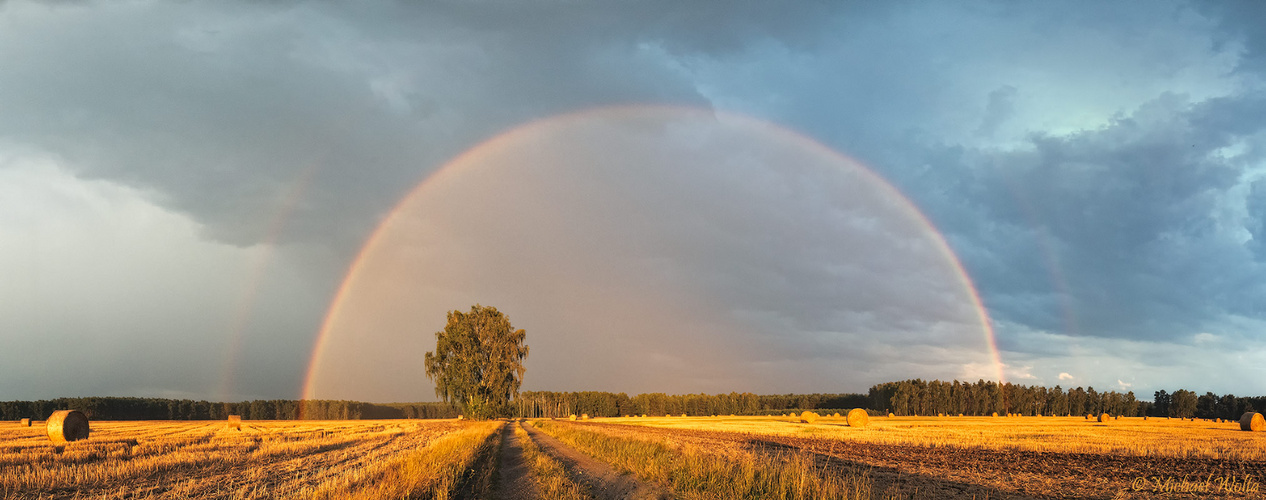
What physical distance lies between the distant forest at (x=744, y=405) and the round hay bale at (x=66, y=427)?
92042 millimetres

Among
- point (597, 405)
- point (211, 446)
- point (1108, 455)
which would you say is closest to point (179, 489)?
point (211, 446)

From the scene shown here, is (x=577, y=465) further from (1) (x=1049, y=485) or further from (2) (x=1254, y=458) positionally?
(2) (x=1254, y=458)

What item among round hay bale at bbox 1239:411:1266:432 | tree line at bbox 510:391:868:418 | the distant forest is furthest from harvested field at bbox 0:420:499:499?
tree line at bbox 510:391:868:418

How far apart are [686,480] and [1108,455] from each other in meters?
20.1

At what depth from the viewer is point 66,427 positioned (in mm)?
35656

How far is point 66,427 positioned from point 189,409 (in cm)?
10791

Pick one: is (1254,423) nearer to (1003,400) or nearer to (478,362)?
(478,362)

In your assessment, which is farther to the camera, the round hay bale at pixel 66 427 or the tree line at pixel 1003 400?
the tree line at pixel 1003 400

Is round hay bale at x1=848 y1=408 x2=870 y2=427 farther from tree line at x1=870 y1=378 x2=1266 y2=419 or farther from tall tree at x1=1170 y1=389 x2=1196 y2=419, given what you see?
tall tree at x1=1170 y1=389 x2=1196 y2=419

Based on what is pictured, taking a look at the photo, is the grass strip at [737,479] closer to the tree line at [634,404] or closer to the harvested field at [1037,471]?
the harvested field at [1037,471]

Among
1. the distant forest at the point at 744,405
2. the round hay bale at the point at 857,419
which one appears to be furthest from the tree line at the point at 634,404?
the round hay bale at the point at 857,419

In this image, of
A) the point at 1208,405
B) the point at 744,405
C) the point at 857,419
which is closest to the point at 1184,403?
the point at 1208,405

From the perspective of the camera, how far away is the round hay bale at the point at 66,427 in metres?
35.4

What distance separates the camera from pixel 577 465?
23.3 metres
